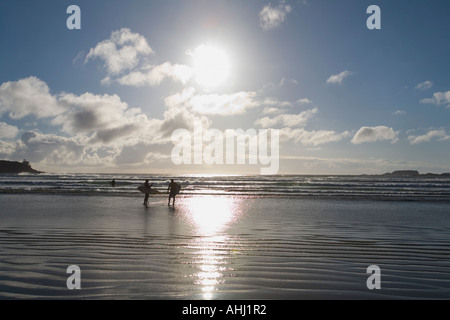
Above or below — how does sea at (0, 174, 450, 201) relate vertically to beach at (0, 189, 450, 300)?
below

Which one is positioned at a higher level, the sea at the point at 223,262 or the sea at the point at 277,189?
the sea at the point at 223,262

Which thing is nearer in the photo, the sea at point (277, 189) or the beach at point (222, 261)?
the beach at point (222, 261)

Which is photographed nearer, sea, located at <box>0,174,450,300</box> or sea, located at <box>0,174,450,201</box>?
sea, located at <box>0,174,450,300</box>

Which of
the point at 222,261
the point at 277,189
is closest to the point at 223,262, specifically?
the point at 222,261

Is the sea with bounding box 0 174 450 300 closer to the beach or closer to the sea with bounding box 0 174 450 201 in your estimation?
the beach

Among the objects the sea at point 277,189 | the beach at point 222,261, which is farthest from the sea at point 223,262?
the sea at point 277,189

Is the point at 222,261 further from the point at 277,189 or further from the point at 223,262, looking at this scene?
the point at 277,189

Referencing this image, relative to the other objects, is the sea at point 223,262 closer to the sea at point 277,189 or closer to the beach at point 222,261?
the beach at point 222,261

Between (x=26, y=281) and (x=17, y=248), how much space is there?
3932 mm

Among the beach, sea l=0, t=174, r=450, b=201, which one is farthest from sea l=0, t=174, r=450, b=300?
sea l=0, t=174, r=450, b=201

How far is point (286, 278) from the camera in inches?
279
